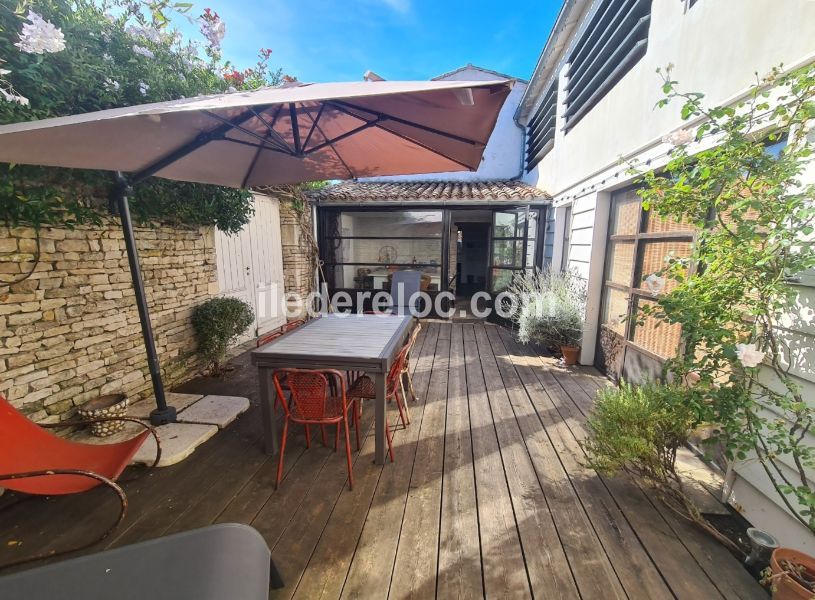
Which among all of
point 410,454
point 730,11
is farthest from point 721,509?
point 730,11

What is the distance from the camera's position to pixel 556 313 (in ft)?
14.3

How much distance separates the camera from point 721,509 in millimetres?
1912

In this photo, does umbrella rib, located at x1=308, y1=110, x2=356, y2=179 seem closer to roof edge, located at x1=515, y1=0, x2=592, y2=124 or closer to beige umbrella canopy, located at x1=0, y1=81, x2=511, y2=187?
beige umbrella canopy, located at x1=0, y1=81, x2=511, y2=187

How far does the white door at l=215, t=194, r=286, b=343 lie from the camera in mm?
4449

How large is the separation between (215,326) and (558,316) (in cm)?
414

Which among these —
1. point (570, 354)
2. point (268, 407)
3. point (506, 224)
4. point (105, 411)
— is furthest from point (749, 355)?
point (506, 224)

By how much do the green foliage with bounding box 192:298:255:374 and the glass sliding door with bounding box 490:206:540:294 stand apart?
4.51m

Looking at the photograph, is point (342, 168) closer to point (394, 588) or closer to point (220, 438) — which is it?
point (220, 438)

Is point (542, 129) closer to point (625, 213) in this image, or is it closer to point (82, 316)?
point (625, 213)

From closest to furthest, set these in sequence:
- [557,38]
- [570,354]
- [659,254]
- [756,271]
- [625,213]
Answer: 1. [756,271]
2. [659,254]
3. [625,213]
4. [570,354]
5. [557,38]

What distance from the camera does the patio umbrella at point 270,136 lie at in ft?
4.45

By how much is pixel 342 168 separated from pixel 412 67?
5.95 metres

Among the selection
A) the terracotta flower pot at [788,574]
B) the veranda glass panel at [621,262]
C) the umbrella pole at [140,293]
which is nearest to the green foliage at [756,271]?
the terracotta flower pot at [788,574]

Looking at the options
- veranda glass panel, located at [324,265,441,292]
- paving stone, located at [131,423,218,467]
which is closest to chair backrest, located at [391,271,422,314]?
veranda glass panel, located at [324,265,441,292]
